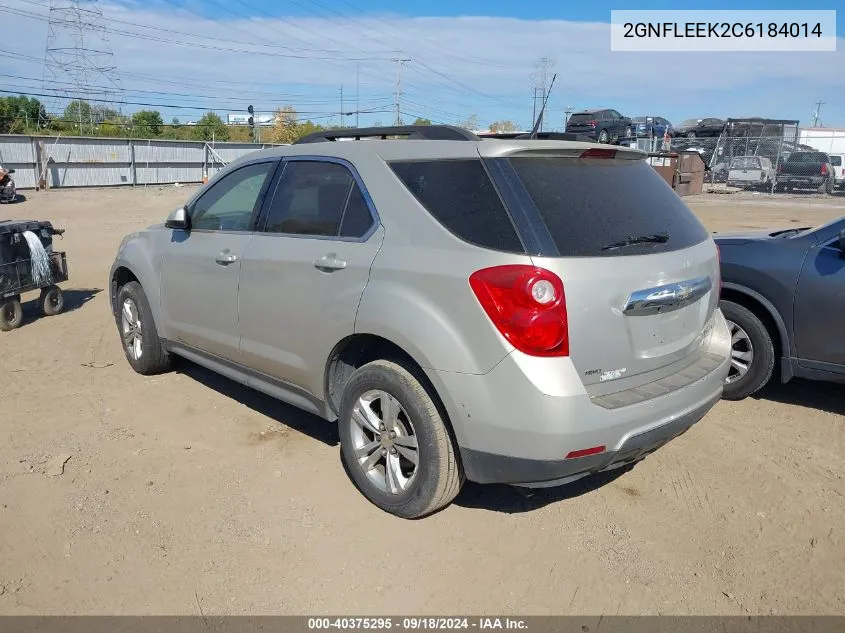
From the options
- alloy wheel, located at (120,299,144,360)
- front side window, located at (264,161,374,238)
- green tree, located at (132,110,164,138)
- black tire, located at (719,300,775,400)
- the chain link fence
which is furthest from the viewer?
green tree, located at (132,110,164,138)

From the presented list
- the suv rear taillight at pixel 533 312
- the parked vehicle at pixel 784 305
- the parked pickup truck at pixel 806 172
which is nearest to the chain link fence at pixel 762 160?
the parked pickup truck at pixel 806 172

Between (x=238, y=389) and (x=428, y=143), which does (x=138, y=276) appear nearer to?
(x=238, y=389)

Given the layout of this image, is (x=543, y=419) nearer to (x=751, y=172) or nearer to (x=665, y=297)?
(x=665, y=297)

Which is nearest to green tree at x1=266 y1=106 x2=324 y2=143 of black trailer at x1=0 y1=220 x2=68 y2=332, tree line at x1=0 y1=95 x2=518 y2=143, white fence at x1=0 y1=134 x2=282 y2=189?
tree line at x1=0 y1=95 x2=518 y2=143

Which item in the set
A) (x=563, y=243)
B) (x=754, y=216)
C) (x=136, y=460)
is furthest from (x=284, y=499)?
(x=754, y=216)

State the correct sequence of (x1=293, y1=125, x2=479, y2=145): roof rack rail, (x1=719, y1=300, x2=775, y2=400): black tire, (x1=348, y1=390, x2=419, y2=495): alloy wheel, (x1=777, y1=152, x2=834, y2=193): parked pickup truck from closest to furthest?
(x1=348, y1=390, x2=419, y2=495): alloy wheel < (x1=293, y1=125, x2=479, y2=145): roof rack rail < (x1=719, y1=300, x2=775, y2=400): black tire < (x1=777, y1=152, x2=834, y2=193): parked pickup truck

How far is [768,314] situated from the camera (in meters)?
4.87

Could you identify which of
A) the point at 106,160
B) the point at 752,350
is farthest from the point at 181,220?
the point at 106,160

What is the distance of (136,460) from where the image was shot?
3.97m

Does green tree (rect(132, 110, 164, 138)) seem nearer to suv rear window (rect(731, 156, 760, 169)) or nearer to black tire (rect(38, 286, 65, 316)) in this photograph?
suv rear window (rect(731, 156, 760, 169))

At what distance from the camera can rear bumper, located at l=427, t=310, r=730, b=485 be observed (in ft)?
8.97

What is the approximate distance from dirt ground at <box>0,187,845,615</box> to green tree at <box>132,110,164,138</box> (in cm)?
5359

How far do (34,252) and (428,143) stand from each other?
5600 millimetres

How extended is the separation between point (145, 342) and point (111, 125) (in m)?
56.1
